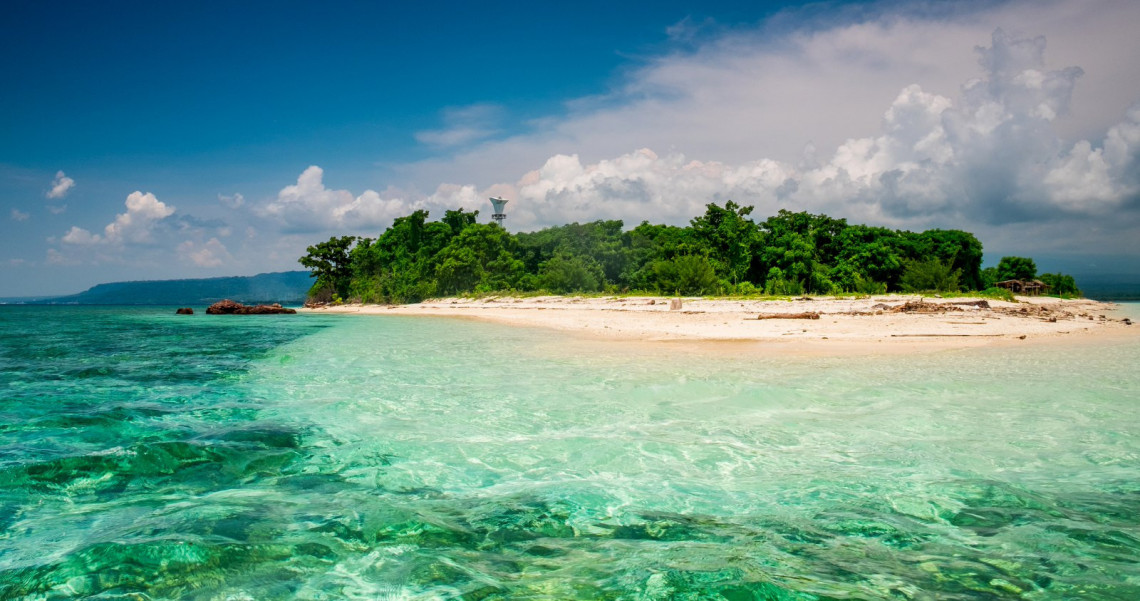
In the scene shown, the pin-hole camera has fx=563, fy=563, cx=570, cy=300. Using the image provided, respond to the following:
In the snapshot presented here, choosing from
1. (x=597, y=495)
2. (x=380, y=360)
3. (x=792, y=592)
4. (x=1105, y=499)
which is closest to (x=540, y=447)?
(x=597, y=495)

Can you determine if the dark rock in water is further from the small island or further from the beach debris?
the beach debris

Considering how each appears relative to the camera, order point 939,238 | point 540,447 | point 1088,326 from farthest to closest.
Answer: point 939,238
point 1088,326
point 540,447

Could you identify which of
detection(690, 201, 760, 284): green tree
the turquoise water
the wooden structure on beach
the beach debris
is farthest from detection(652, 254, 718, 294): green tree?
the turquoise water

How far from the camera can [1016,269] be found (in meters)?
63.9

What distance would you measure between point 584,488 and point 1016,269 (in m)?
77.5

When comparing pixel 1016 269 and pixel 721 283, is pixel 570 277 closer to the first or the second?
pixel 721 283

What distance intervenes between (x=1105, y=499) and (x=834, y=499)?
2.29m

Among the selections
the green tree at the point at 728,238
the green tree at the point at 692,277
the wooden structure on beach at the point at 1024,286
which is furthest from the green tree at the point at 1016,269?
the green tree at the point at 692,277

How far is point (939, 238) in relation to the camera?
57.8m

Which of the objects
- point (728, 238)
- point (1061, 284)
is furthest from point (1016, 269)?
point (728, 238)

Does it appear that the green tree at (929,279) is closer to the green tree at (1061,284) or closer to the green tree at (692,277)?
the green tree at (692,277)

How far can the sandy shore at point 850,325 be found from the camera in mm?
17250

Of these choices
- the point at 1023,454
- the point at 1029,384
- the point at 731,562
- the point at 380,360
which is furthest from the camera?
the point at 380,360

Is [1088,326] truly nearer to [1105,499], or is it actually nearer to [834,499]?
[1105,499]
